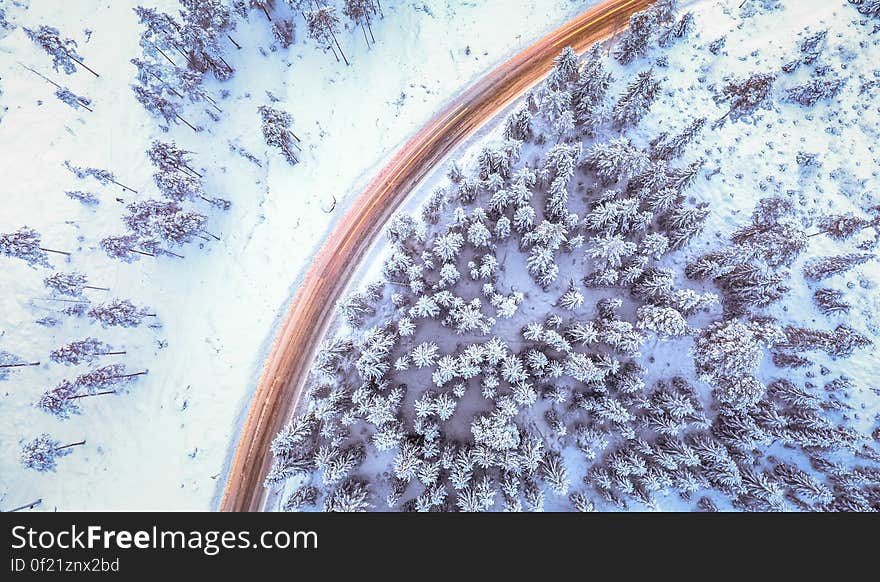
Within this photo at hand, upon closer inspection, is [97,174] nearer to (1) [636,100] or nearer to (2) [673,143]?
(1) [636,100]

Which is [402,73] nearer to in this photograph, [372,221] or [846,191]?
[372,221]

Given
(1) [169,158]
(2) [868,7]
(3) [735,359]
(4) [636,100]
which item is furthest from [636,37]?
(1) [169,158]

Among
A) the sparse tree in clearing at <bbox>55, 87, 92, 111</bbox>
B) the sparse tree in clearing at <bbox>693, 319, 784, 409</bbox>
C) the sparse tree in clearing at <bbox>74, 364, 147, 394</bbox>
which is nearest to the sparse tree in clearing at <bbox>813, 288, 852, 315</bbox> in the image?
the sparse tree in clearing at <bbox>693, 319, 784, 409</bbox>

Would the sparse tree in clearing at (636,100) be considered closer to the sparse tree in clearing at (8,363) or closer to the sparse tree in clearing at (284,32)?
the sparse tree in clearing at (284,32)

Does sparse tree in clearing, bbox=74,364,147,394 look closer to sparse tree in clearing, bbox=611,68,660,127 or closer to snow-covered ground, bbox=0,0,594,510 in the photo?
snow-covered ground, bbox=0,0,594,510

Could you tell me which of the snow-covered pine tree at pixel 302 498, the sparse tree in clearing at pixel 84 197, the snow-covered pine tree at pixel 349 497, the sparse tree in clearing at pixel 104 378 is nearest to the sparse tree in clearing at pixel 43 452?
the sparse tree in clearing at pixel 104 378
